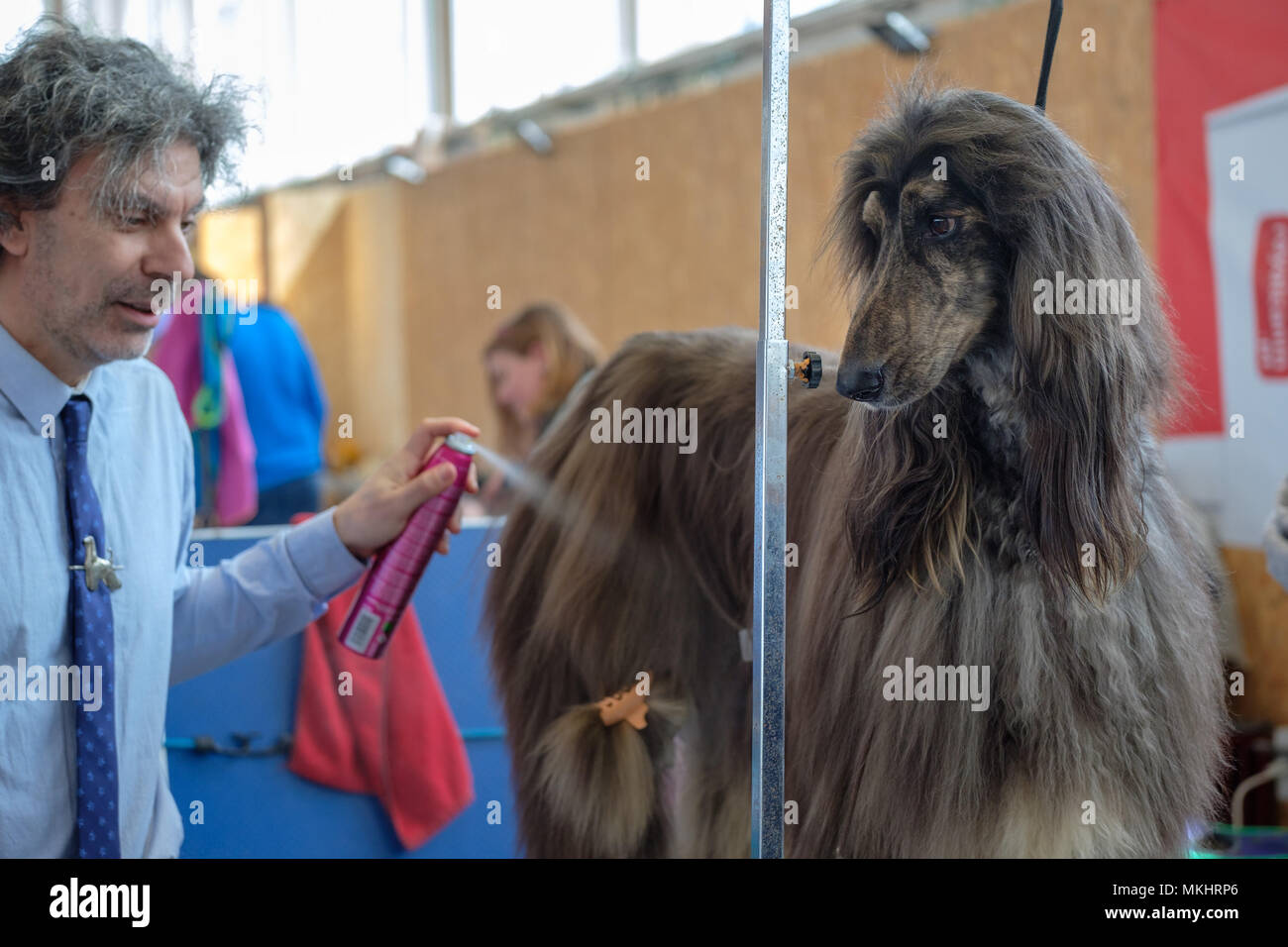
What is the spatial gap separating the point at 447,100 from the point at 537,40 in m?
1.01

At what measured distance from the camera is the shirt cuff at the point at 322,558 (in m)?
1.48

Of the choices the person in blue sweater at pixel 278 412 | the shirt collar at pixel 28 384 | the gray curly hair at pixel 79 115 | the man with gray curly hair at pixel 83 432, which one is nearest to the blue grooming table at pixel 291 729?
the man with gray curly hair at pixel 83 432

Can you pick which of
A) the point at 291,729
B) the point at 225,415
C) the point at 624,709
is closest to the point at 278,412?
the point at 225,415

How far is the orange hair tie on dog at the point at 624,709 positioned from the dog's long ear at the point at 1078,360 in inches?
23.2

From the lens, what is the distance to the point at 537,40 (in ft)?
20.2

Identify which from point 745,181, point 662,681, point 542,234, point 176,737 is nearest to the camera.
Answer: point 662,681

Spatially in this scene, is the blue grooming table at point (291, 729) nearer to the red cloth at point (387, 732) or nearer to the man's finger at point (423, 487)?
the red cloth at point (387, 732)

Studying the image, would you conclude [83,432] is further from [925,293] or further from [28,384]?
[925,293]

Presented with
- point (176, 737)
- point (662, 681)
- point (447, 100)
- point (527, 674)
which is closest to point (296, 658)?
point (176, 737)

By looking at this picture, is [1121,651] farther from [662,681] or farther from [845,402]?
[662,681]

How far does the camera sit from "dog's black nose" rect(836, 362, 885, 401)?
0.92 metres

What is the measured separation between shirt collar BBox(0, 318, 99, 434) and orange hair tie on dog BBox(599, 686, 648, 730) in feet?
2.26

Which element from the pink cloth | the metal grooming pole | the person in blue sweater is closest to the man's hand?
the metal grooming pole

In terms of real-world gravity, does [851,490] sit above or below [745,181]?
below
